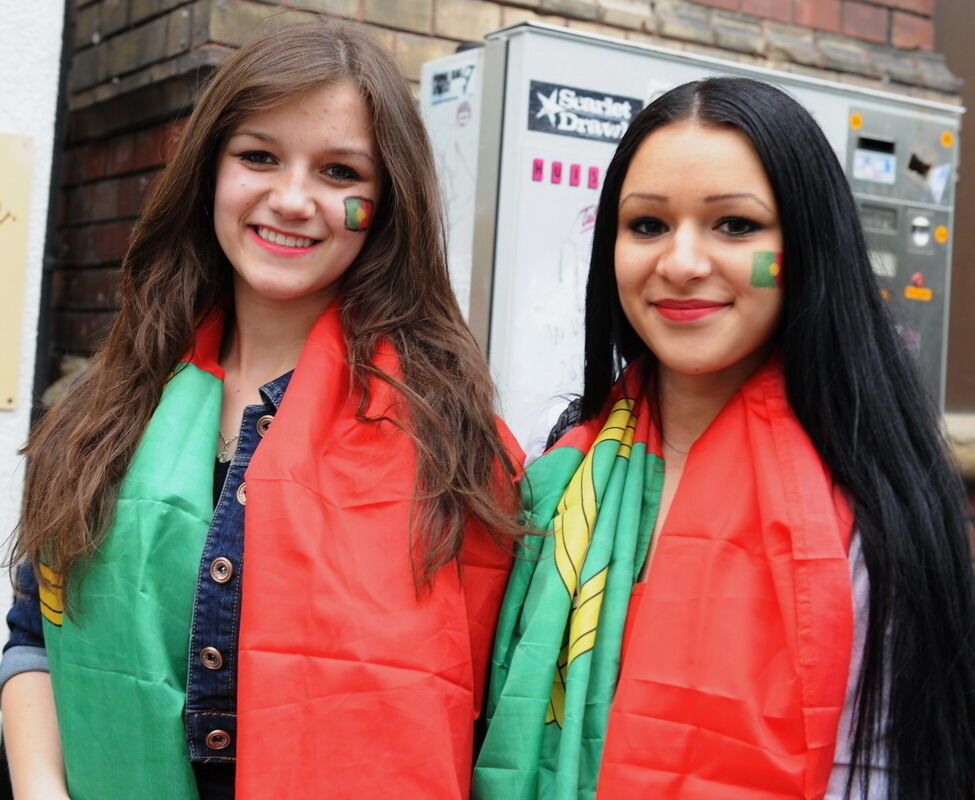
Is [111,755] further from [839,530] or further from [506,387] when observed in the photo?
[506,387]

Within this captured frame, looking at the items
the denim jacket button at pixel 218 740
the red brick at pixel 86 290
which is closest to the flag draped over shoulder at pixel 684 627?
the denim jacket button at pixel 218 740

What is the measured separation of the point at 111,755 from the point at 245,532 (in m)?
0.36

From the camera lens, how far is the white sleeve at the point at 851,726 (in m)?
1.58

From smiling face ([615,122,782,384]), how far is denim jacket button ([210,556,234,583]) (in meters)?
0.65

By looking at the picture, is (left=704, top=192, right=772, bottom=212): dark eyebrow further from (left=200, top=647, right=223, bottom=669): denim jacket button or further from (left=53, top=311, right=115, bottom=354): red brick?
(left=53, top=311, right=115, bottom=354): red brick

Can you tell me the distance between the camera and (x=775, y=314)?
173 centimetres

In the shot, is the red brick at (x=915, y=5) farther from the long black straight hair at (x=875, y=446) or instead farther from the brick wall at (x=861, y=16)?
the long black straight hair at (x=875, y=446)

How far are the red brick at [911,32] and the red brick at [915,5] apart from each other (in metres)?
0.02

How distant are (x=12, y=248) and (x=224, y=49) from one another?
0.86 metres

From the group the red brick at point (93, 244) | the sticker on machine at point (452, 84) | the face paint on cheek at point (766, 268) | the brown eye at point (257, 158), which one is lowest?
the face paint on cheek at point (766, 268)

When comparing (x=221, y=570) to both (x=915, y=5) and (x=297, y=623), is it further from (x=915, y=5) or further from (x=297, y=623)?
(x=915, y=5)

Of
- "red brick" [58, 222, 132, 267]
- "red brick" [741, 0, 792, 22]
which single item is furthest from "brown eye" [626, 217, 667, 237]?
"red brick" [741, 0, 792, 22]

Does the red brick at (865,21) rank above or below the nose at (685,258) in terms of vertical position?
above

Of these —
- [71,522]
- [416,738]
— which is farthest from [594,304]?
[71,522]
